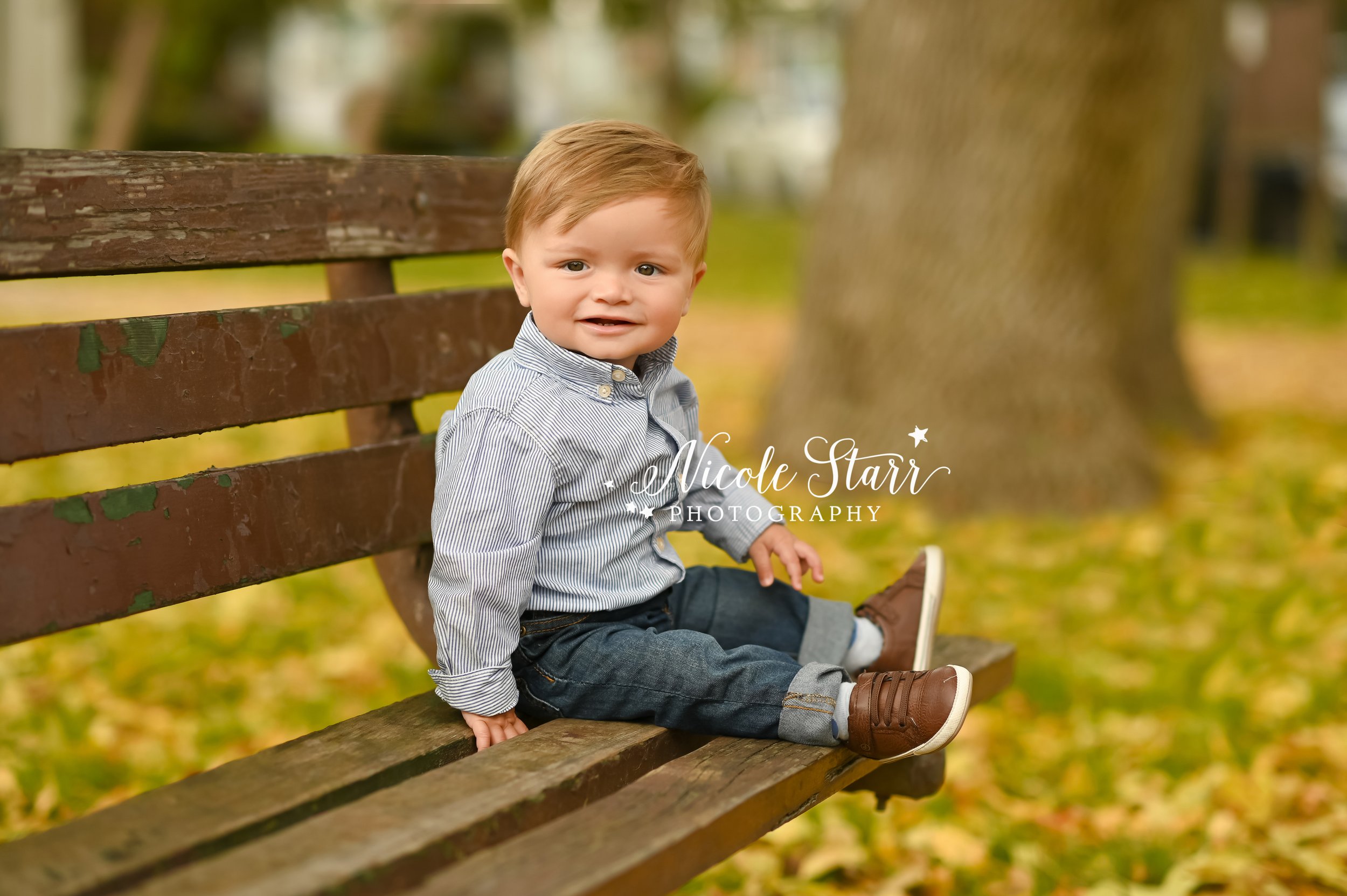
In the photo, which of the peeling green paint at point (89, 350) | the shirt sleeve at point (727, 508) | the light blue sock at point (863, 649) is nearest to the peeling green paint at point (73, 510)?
the peeling green paint at point (89, 350)

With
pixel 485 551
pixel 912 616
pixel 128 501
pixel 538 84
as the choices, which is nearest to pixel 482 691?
pixel 485 551

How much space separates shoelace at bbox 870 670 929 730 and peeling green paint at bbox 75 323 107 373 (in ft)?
3.54

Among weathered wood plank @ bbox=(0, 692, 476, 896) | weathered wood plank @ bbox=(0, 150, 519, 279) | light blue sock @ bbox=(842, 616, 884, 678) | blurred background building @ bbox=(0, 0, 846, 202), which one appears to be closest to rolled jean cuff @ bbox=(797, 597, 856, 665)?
light blue sock @ bbox=(842, 616, 884, 678)

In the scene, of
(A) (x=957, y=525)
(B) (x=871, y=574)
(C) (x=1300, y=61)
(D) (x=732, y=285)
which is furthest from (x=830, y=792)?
(C) (x=1300, y=61)

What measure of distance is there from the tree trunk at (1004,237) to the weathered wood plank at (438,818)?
10.1 feet

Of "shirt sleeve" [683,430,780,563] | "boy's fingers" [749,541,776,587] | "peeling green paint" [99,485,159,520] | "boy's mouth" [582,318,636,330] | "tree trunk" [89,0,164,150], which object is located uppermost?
"tree trunk" [89,0,164,150]

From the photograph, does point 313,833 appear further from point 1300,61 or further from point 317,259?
point 1300,61

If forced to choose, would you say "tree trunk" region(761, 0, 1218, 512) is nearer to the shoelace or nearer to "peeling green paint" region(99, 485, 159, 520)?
the shoelace

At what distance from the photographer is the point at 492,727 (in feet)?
6.03

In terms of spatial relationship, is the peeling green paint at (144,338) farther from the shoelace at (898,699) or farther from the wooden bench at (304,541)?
the shoelace at (898,699)

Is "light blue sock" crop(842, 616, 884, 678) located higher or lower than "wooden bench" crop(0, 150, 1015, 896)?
lower

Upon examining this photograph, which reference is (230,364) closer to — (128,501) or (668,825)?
(128,501)

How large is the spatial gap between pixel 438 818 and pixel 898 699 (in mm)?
657

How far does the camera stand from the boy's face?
1867 millimetres
